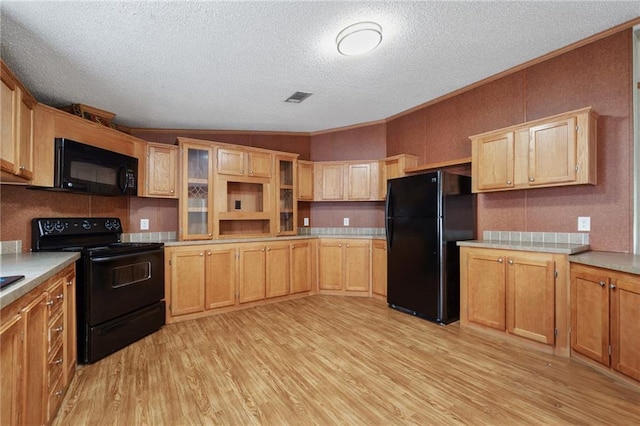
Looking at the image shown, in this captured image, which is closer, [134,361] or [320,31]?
[320,31]

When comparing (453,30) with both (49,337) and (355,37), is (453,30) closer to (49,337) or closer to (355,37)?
(355,37)

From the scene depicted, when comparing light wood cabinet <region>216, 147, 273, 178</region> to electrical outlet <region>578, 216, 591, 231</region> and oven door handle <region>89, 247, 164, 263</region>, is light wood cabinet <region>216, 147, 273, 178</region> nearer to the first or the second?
oven door handle <region>89, 247, 164, 263</region>

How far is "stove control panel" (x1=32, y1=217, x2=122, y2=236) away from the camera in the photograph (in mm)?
2709

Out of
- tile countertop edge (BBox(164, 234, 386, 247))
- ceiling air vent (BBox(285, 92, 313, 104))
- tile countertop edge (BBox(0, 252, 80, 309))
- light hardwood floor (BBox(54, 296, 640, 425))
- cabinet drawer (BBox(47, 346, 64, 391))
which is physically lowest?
light hardwood floor (BBox(54, 296, 640, 425))

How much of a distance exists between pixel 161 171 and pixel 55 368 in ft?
7.86

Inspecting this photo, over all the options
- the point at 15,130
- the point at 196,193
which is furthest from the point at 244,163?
the point at 15,130

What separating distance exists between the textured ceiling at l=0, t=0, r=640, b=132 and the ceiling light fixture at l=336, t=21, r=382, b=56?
5 cm

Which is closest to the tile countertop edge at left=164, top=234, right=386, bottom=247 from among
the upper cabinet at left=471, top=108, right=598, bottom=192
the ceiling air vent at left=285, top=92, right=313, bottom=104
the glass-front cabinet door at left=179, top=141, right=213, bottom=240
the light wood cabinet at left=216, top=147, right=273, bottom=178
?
the glass-front cabinet door at left=179, top=141, right=213, bottom=240

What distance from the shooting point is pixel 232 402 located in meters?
1.92

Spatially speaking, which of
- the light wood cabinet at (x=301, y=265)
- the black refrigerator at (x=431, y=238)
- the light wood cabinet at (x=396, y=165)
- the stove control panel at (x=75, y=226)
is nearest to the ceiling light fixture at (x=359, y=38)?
the black refrigerator at (x=431, y=238)

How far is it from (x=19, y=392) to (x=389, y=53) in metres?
3.11

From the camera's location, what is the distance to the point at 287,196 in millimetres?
4504

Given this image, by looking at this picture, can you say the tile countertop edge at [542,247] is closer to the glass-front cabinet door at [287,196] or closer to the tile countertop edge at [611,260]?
the tile countertop edge at [611,260]

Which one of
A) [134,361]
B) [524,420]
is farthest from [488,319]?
[134,361]
